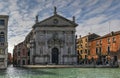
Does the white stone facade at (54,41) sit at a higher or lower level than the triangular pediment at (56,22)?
lower

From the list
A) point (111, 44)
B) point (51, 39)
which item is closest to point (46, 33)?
point (51, 39)

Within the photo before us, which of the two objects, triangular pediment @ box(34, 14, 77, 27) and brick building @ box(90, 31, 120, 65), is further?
triangular pediment @ box(34, 14, 77, 27)

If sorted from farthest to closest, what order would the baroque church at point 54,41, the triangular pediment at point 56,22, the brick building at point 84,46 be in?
the brick building at point 84,46 → the triangular pediment at point 56,22 → the baroque church at point 54,41

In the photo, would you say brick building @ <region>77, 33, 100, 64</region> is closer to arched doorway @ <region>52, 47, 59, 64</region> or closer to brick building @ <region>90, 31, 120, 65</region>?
brick building @ <region>90, 31, 120, 65</region>

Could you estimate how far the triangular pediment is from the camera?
72125mm

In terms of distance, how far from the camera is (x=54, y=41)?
72.4 metres

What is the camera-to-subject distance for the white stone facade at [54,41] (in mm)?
71875

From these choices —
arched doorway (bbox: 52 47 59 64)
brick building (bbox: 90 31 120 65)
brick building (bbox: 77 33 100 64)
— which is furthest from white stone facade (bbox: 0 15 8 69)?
brick building (bbox: 77 33 100 64)

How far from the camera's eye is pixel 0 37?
1854 inches

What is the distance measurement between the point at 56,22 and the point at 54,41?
465cm

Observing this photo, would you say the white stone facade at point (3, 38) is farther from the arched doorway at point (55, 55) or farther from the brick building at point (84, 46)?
the brick building at point (84, 46)

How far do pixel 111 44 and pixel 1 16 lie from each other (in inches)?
1276

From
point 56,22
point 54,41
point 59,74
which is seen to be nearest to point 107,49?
point 54,41

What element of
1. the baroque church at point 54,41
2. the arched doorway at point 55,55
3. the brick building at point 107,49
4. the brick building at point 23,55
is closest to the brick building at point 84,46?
the brick building at point 107,49
